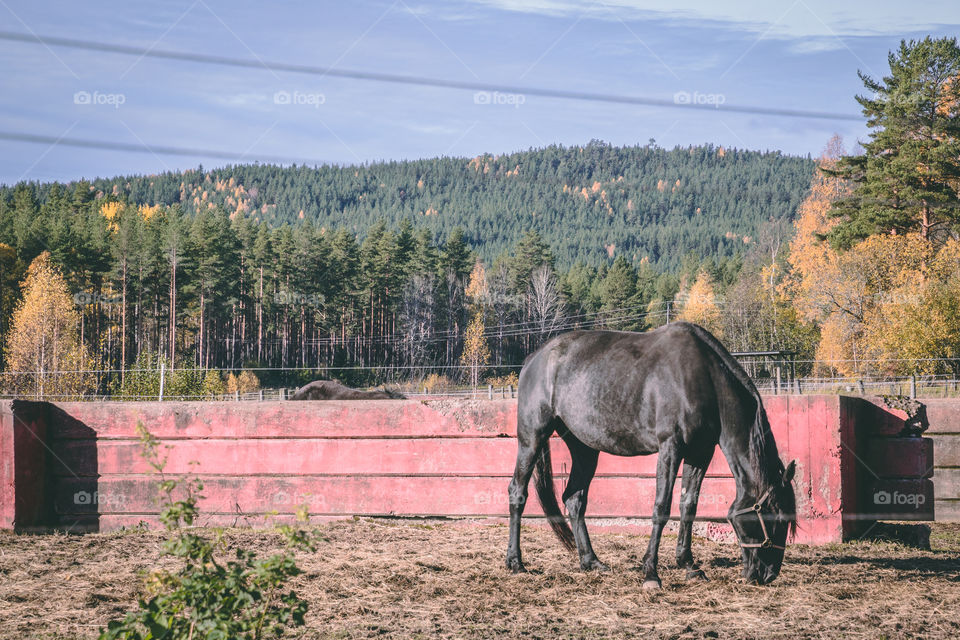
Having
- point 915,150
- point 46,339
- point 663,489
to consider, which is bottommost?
point 663,489

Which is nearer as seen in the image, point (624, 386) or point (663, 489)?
point (663, 489)

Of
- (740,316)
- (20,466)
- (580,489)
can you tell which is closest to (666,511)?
(580,489)

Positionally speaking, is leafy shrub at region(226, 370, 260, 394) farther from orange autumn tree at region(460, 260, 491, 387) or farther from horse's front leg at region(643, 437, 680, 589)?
horse's front leg at region(643, 437, 680, 589)

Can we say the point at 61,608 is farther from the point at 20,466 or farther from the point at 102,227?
the point at 102,227

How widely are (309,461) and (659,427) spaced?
4.36 metres

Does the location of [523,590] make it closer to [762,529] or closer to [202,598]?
[762,529]

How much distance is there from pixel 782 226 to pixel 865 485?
7196cm

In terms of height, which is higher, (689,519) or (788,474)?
(788,474)

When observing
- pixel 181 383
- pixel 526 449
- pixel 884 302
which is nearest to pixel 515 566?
pixel 526 449

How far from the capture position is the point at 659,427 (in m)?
7.00

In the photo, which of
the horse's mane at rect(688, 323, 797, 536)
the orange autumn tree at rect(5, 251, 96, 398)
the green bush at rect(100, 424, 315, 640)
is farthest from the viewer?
the orange autumn tree at rect(5, 251, 96, 398)

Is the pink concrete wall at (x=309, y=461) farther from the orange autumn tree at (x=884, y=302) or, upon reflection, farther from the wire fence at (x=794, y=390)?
the orange autumn tree at (x=884, y=302)

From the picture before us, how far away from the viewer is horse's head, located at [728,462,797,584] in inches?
257

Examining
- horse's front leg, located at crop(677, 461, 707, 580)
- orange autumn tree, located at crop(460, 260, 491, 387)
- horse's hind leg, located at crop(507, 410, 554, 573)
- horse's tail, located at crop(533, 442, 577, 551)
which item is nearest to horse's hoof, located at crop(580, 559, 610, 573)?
horse's tail, located at crop(533, 442, 577, 551)
